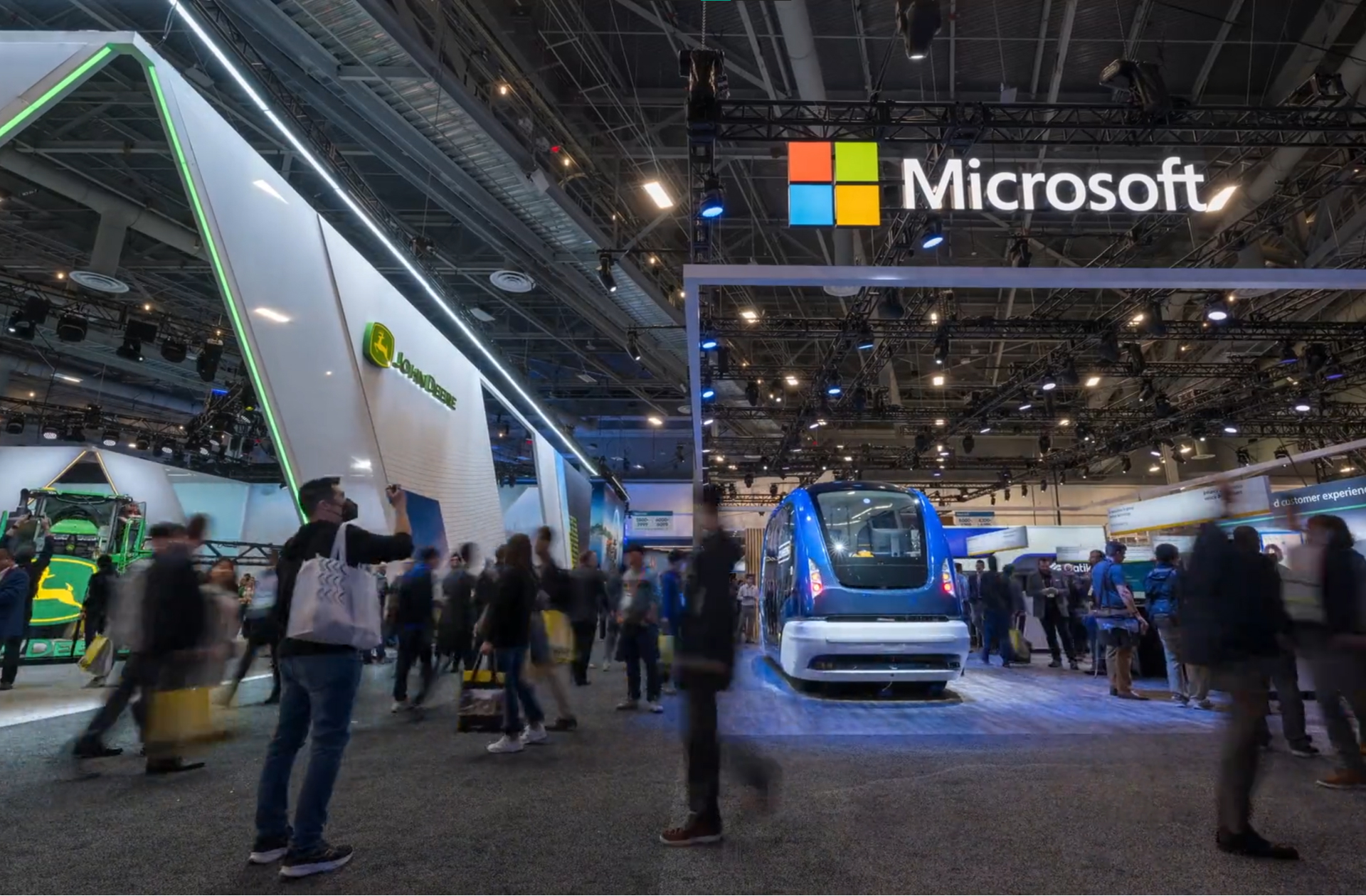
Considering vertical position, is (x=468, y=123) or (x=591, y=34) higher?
(x=591, y=34)

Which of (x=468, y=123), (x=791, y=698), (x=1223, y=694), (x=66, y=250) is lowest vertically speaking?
(x=791, y=698)

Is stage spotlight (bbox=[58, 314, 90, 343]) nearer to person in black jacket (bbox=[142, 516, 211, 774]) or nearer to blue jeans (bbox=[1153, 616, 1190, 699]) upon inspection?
person in black jacket (bbox=[142, 516, 211, 774])

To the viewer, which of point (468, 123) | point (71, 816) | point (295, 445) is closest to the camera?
point (71, 816)

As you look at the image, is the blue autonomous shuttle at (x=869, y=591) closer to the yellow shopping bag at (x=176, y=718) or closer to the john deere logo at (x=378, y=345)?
the yellow shopping bag at (x=176, y=718)

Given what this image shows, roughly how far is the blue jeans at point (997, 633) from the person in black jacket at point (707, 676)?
371 inches

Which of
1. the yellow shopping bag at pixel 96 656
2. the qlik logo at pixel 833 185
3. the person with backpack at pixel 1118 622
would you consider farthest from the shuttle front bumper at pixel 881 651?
the yellow shopping bag at pixel 96 656

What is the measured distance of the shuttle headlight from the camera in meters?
7.23

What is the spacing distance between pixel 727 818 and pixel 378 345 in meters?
7.86

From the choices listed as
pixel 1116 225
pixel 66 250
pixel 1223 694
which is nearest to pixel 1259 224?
pixel 1116 225

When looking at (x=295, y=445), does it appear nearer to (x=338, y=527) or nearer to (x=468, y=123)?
(x=468, y=123)

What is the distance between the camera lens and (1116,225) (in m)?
13.0

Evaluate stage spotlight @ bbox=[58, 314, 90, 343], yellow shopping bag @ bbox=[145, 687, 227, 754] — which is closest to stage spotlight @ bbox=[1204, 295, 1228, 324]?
yellow shopping bag @ bbox=[145, 687, 227, 754]

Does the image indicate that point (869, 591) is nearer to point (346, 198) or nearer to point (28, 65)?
point (346, 198)

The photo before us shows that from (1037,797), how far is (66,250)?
17.8m
